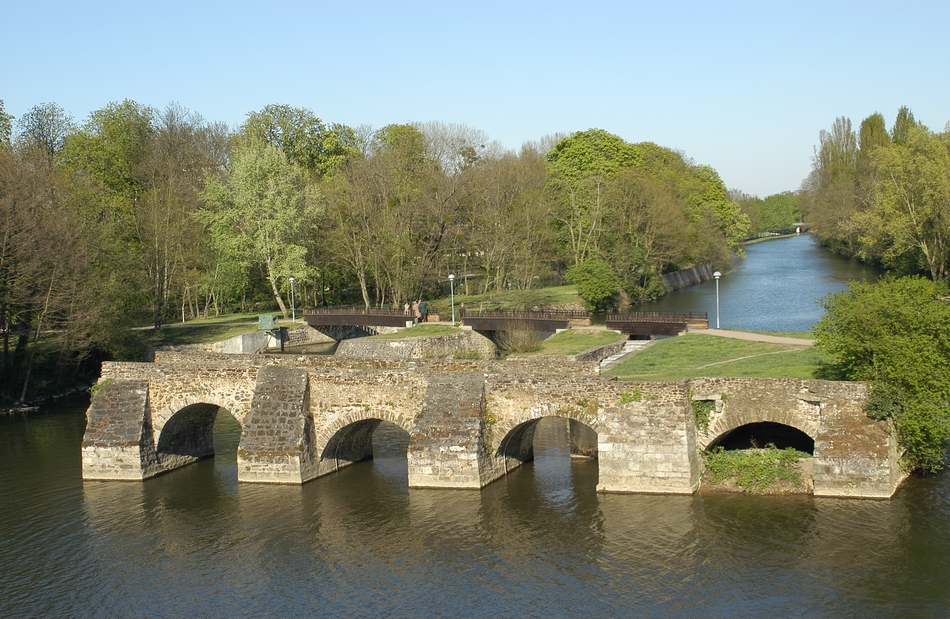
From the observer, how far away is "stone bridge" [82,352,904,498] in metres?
20.6

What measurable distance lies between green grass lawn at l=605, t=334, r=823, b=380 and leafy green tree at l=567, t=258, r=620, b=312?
2089cm

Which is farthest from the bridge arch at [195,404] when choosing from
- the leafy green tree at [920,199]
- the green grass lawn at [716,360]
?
the leafy green tree at [920,199]

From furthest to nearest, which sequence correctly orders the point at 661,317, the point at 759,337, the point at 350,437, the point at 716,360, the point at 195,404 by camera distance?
the point at 661,317 < the point at 759,337 < the point at 716,360 < the point at 195,404 < the point at 350,437

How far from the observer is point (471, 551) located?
62.3 feet

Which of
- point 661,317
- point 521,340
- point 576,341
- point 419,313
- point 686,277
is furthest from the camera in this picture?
point 686,277

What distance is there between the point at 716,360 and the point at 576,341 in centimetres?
1156

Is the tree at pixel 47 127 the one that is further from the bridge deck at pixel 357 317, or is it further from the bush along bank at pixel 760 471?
the bush along bank at pixel 760 471

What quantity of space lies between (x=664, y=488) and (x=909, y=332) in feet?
22.8

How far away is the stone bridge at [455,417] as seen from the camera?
2061 cm

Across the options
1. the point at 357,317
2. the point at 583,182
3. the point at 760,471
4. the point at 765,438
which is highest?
the point at 583,182

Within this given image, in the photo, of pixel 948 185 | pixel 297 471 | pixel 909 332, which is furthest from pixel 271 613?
pixel 948 185

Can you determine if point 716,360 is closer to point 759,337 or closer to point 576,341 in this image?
point 759,337

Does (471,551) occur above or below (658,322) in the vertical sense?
below

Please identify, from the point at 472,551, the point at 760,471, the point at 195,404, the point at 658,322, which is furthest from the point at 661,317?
the point at 472,551
